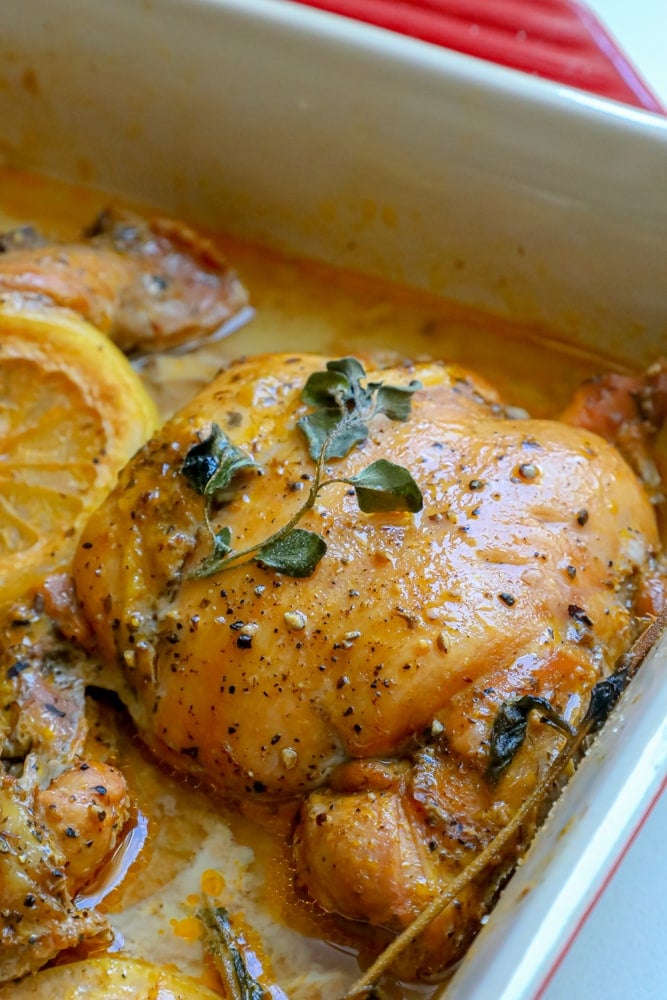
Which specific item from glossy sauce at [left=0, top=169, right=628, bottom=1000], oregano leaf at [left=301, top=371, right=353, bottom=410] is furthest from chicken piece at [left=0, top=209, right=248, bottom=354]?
oregano leaf at [left=301, top=371, right=353, bottom=410]

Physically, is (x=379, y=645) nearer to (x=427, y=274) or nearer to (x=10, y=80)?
(x=427, y=274)

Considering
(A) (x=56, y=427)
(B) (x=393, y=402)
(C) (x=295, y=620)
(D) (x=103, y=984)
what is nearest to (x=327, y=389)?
(B) (x=393, y=402)

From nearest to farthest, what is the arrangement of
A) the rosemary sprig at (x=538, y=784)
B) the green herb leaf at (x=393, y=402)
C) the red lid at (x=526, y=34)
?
the rosemary sprig at (x=538, y=784) → the green herb leaf at (x=393, y=402) → the red lid at (x=526, y=34)

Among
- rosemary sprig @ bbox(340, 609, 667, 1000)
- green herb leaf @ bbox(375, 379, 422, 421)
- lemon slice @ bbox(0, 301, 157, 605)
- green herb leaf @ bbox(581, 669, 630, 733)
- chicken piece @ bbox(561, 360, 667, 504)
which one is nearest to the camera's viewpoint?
rosemary sprig @ bbox(340, 609, 667, 1000)

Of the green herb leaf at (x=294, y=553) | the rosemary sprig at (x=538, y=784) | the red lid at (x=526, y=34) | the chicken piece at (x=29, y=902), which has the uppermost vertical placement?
the red lid at (x=526, y=34)

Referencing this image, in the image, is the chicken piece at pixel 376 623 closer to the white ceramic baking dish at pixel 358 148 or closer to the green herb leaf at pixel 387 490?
the green herb leaf at pixel 387 490

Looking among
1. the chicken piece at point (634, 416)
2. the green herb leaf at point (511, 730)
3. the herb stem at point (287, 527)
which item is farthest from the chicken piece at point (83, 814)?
the chicken piece at point (634, 416)

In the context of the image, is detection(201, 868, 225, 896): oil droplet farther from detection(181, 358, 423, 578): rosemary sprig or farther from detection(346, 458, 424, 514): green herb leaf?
detection(346, 458, 424, 514): green herb leaf
